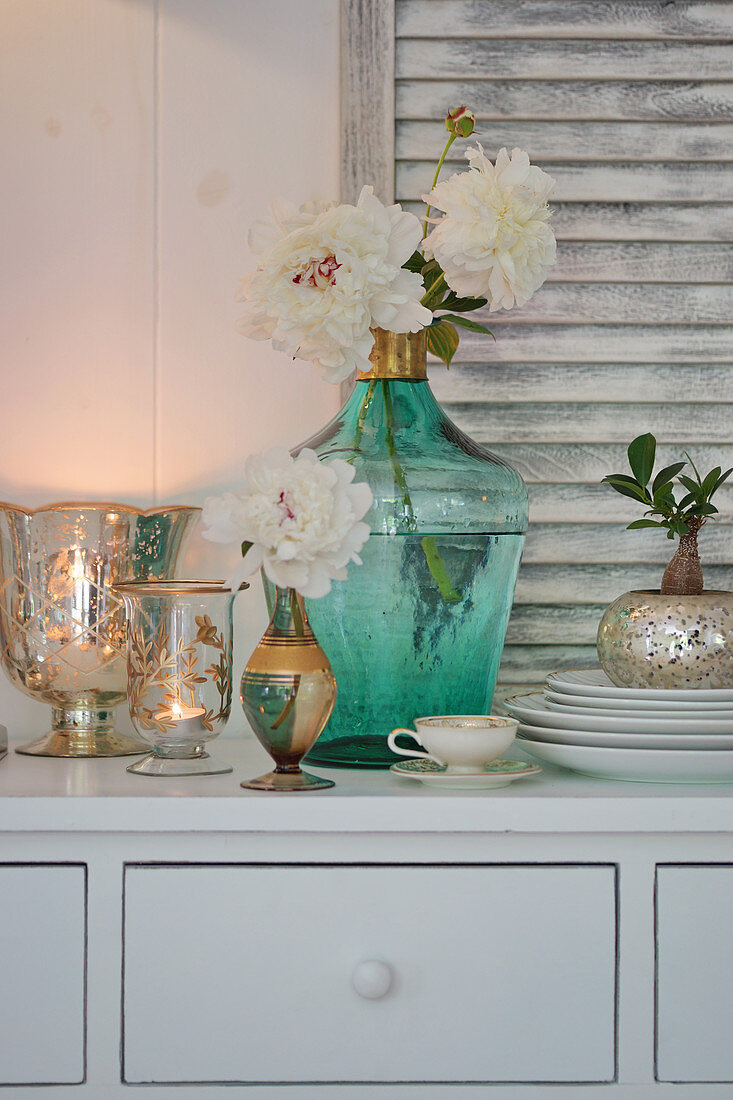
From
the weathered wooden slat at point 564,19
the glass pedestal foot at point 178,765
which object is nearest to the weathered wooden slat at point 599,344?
the weathered wooden slat at point 564,19

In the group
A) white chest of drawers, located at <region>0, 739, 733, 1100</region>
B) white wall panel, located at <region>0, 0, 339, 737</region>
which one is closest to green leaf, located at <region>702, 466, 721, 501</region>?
white chest of drawers, located at <region>0, 739, 733, 1100</region>

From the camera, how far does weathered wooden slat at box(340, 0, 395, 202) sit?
119 cm

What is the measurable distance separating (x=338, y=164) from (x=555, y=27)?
0.31 m

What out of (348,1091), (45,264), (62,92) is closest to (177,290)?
(45,264)

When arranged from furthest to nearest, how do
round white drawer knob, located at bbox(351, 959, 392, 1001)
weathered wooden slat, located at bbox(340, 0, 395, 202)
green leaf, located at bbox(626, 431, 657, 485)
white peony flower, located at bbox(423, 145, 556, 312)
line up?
1. weathered wooden slat, located at bbox(340, 0, 395, 202)
2. green leaf, located at bbox(626, 431, 657, 485)
3. white peony flower, located at bbox(423, 145, 556, 312)
4. round white drawer knob, located at bbox(351, 959, 392, 1001)

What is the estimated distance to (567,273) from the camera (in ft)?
3.99

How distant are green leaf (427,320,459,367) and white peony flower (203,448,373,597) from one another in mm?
305

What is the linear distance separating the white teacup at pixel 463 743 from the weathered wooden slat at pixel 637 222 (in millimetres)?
649

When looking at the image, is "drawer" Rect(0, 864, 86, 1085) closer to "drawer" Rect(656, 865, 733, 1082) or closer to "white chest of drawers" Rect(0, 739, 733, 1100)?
"white chest of drawers" Rect(0, 739, 733, 1100)

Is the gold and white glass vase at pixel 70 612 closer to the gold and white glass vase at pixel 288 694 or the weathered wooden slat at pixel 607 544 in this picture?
the gold and white glass vase at pixel 288 694

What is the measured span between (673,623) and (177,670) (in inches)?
18.6

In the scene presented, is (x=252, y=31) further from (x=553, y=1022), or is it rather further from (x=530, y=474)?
(x=553, y=1022)

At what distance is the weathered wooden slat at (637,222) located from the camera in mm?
1215

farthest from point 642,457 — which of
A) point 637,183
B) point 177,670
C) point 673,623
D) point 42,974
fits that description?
point 42,974
